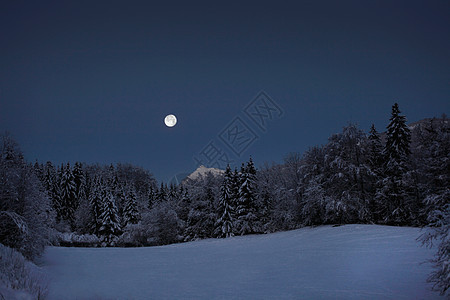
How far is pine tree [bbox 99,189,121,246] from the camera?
45.0 meters

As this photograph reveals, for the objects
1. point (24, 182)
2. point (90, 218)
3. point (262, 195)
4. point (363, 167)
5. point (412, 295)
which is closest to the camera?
point (412, 295)

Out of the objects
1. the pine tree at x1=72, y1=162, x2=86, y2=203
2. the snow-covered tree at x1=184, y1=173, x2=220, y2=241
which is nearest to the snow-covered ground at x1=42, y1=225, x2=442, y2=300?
the snow-covered tree at x1=184, y1=173, x2=220, y2=241

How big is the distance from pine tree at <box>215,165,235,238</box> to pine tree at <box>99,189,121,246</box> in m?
18.0

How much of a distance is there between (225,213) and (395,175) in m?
21.9

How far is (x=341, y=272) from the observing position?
10508 millimetres

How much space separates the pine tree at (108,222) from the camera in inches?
1773

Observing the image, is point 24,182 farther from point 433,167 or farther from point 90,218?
point 90,218

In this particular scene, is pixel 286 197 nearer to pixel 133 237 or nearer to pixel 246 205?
pixel 246 205

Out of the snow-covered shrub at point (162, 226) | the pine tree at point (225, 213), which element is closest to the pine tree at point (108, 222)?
the snow-covered shrub at point (162, 226)

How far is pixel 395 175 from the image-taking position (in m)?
29.9

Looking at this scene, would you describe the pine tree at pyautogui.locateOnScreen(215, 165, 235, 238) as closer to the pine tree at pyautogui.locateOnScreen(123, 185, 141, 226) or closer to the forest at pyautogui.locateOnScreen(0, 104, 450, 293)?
the forest at pyautogui.locateOnScreen(0, 104, 450, 293)

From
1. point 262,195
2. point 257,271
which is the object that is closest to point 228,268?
point 257,271

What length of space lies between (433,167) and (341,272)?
70.5 ft

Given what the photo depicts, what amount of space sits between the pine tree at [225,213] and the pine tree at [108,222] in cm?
1805
